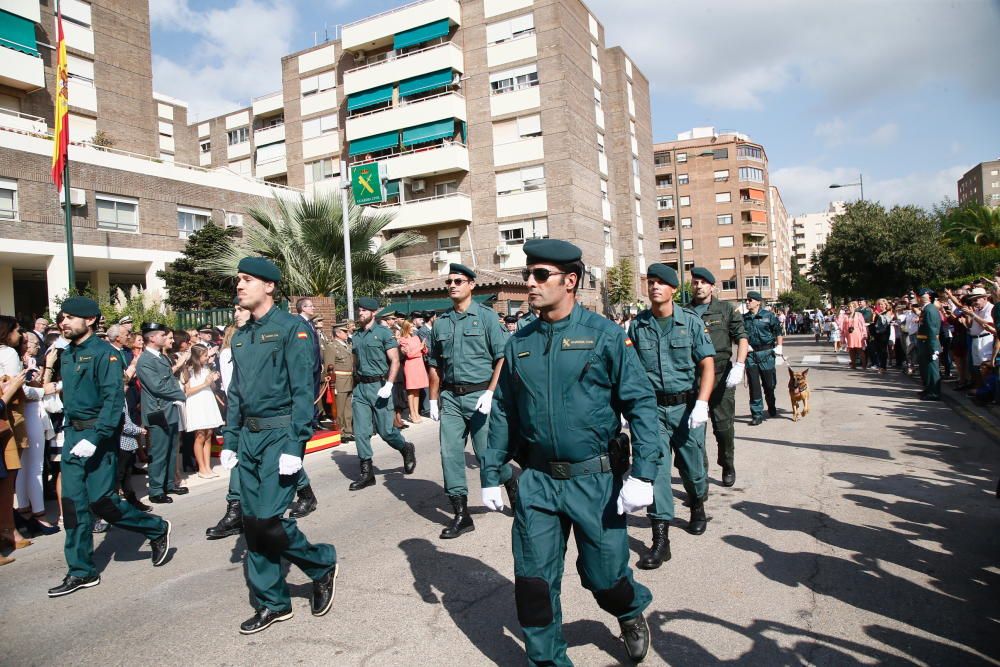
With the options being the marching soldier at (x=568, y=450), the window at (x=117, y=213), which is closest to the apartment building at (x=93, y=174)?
the window at (x=117, y=213)

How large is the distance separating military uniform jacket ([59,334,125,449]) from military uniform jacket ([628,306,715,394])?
4035 mm

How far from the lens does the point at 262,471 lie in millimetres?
4043

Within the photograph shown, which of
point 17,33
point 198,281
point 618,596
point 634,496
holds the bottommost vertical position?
point 618,596

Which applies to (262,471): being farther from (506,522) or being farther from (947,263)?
(947,263)

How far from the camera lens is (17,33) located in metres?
26.7

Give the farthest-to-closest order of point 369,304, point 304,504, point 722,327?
point 369,304 → point 722,327 → point 304,504

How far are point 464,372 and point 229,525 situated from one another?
257 cm

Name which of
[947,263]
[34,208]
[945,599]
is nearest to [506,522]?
[945,599]

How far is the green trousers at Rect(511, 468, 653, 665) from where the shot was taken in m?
3.01

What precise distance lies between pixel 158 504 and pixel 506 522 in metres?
4.15

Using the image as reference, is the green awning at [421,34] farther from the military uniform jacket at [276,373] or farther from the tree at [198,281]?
the military uniform jacket at [276,373]

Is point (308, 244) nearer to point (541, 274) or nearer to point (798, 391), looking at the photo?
point (798, 391)

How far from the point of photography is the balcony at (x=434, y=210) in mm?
36250

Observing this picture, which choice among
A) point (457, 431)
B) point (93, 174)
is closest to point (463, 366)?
point (457, 431)
